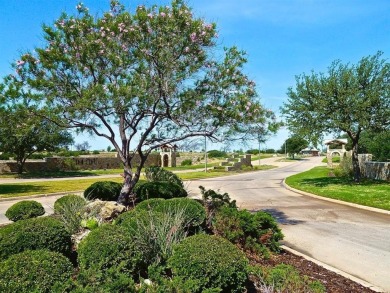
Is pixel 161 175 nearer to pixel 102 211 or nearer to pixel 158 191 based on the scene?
pixel 158 191

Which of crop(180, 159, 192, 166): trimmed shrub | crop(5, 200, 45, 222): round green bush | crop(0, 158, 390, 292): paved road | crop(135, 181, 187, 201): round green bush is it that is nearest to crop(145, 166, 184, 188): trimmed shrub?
crop(135, 181, 187, 201): round green bush

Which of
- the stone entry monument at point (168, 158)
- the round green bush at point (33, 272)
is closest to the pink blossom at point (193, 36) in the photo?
the round green bush at point (33, 272)

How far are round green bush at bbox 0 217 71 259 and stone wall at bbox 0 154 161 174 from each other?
37.9 meters

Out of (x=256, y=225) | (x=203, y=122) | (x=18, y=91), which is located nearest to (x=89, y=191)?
(x=18, y=91)

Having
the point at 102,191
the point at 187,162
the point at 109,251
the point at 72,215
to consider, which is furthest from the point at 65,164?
the point at 109,251

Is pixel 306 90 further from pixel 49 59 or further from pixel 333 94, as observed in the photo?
pixel 49 59

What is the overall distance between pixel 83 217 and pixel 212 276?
4.50m

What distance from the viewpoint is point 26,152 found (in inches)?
1473

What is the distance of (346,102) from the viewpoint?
22.1 metres

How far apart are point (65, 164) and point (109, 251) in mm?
41146

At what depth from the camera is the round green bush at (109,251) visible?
5051 mm

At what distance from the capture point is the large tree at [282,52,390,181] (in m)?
21.9

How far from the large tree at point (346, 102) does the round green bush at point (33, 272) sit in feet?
67.6

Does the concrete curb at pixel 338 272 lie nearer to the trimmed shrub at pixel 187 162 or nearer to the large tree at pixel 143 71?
the large tree at pixel 143 71
